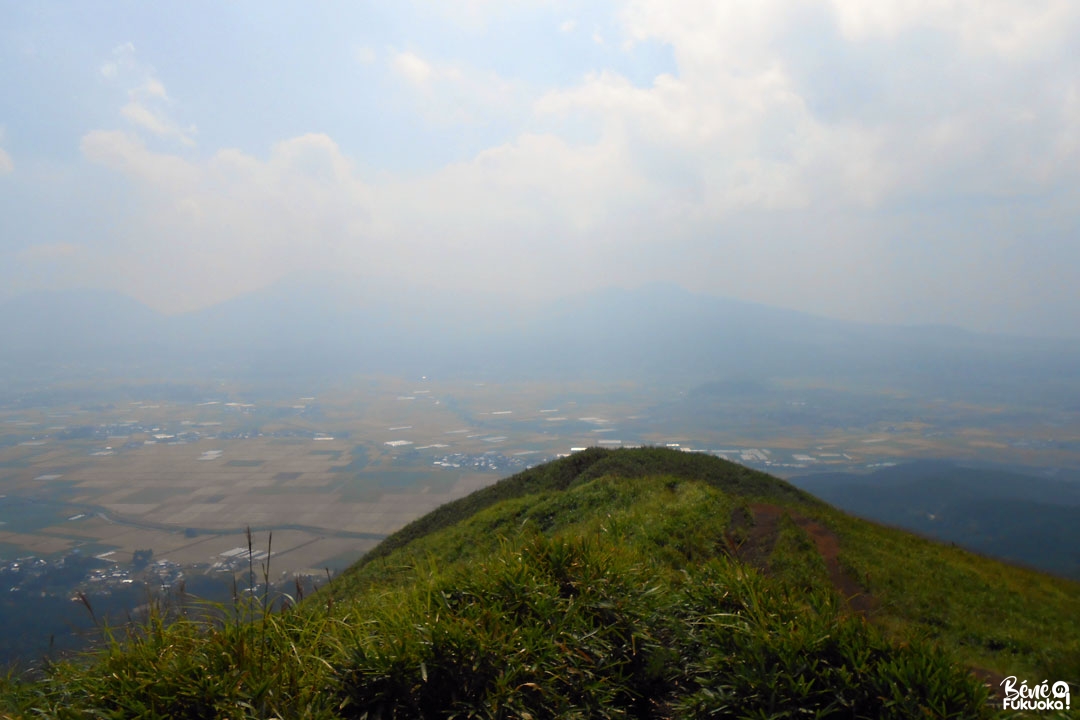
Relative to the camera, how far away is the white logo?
3.29 meters

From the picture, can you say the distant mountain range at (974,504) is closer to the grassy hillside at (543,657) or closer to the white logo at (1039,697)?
the white logo at (1039,697)

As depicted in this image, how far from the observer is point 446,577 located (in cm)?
459

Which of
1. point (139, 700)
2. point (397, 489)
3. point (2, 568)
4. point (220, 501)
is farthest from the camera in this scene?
point (397, 489)

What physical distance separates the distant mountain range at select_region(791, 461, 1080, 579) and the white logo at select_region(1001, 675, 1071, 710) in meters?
19.4

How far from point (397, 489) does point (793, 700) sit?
3852 centimetres

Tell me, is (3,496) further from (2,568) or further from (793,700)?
(793,700)

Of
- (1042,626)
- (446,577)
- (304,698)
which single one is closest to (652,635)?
(446,577)

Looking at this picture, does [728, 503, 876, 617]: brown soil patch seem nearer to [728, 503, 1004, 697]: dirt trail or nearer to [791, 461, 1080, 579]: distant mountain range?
[728, 503, 1004, 697]: dirt trail

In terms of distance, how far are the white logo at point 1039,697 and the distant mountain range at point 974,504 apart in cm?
1944

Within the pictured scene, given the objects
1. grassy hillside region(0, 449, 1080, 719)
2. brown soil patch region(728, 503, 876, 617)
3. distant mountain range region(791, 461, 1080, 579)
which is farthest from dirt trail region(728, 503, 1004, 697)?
distant mountain range region(791, 461, 1080, 579)

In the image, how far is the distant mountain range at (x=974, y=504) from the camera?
90.5 feet

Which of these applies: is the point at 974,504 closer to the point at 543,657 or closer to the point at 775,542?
the point at 775,542

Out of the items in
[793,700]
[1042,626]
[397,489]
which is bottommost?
[397,489]

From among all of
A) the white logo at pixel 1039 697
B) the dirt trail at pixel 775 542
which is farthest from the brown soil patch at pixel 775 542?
the white logo at pixel 1039 697
